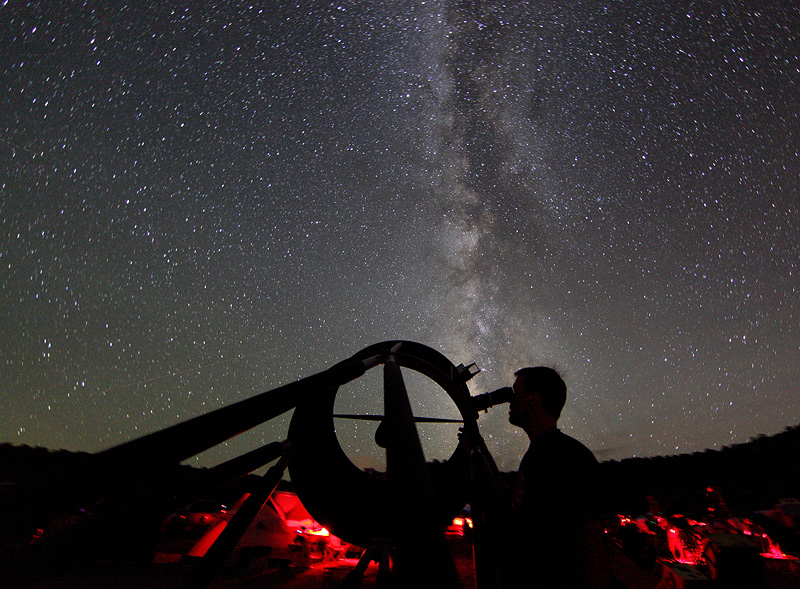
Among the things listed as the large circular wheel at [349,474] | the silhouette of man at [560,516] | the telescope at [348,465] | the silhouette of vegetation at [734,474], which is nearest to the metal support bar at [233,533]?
the telescope at [348,465]

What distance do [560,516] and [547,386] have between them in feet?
3.64

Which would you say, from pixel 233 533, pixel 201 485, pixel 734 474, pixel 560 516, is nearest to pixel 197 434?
pixel 201 485

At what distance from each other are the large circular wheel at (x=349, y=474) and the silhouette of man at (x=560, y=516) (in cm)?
133

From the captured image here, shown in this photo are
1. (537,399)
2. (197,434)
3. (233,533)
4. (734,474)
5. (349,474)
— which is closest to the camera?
(197,434)

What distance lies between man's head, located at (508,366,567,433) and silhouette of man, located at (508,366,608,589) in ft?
1.34

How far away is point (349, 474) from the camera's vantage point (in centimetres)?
374

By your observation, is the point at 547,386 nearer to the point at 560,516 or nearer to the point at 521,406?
the point at 521,406

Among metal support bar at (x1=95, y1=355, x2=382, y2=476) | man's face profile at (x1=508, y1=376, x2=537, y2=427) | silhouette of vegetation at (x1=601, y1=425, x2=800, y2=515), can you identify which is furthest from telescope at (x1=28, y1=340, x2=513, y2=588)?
silhouette of vegetation at (x1=601, y1=425, x2=800, y2=515)

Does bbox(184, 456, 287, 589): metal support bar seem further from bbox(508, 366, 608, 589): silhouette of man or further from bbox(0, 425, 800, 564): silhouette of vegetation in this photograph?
bbox(508, 366, 608, 589): silhouette of man

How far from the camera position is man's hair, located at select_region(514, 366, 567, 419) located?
2.71 m

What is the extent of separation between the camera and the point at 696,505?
35.9 feet

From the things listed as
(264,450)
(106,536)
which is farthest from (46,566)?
(264,450)

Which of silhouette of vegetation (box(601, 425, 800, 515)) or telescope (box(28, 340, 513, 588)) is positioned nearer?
telescope (box(28, 340, 513, 588))

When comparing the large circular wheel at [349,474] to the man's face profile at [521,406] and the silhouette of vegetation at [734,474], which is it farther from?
the silhouette of vegetation at [734,474]
